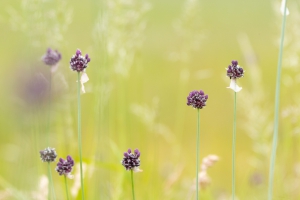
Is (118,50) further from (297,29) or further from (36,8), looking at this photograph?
(297,29)

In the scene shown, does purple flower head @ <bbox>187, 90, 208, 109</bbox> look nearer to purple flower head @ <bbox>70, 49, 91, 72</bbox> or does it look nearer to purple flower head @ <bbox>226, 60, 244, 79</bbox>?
purple flower head @ <bbox>226, 60, 244, 79</bbox>

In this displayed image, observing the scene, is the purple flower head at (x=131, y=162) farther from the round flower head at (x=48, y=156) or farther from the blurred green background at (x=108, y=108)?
the blurred green background at (x=108, y=108)

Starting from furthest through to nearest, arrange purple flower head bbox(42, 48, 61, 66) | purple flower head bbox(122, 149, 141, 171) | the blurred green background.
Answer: the blurred green background < purple flower head bbox(42, 48, 61, 66) < purple flower head bbox(122, 149, 141, 171)

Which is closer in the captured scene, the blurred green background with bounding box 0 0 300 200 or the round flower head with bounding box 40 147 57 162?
the round flower head with bounding box 40 147 57 162

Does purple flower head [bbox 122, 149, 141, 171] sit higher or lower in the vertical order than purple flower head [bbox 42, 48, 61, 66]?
lower

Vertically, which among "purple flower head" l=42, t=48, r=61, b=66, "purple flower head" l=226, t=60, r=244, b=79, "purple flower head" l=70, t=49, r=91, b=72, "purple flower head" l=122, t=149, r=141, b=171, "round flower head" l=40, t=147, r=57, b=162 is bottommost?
"purple flower head" l=122, t=149, r=141, b=171

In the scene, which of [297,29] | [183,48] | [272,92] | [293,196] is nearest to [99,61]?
[297,29]

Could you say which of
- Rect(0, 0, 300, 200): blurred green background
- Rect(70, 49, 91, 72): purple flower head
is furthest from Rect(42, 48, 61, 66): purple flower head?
Rect(70, 49, 91, 72): purple flower head

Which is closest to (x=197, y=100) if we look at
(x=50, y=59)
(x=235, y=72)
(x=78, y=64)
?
(x=235, y=72)

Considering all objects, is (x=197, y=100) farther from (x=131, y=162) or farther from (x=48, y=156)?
(x=48, y=156)

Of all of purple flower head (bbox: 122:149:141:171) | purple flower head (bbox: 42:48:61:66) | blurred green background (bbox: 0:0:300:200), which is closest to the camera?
purple flower head (bbox: 122:149:141:171)

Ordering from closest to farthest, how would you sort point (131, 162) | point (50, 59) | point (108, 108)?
1. point (131, 162)
2. point (50, 59)
3. point (108, 108)
